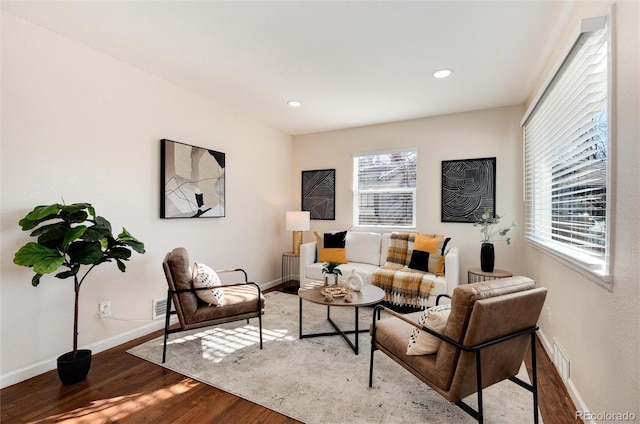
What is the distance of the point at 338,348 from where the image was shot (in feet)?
8.95

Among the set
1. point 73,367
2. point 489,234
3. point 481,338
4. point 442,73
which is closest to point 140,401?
point 73,367

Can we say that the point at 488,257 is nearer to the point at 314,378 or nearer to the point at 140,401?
the point at 314,378

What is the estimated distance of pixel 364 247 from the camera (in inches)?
175

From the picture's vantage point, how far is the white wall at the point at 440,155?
12.8 ft

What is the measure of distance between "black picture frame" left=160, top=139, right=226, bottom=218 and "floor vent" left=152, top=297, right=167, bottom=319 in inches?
35.4

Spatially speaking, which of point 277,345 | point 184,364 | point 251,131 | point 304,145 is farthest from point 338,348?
point 304,145

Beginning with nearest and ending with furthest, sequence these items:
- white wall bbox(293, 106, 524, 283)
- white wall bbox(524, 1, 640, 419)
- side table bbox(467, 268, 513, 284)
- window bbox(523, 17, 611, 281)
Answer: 1. white wall bbox(524, 1, 640, 419)
2. window bbox(523, 17, 611, 281)
3. side table bbox(467, 268, 513, 284)
4. white wall bbox(293, 106, 524, 283)

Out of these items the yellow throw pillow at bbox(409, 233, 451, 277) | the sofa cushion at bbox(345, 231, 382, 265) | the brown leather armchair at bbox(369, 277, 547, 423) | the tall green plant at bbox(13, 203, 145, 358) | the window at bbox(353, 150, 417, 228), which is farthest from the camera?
the window at bbox(353, 150, 417, 228)

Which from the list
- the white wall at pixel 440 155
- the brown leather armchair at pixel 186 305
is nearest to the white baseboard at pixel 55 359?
the brown leather armchair at pixel 186 305

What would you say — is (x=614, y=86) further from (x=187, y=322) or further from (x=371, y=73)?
(x=187, y=322)

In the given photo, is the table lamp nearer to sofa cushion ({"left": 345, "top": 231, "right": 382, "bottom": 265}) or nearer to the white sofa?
the white sofa

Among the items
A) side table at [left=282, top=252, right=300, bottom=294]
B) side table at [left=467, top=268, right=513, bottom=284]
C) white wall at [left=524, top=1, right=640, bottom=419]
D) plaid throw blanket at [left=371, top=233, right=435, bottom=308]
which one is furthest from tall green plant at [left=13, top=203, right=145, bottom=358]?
side table at [left=467, top=268, right=513, bottom=284]

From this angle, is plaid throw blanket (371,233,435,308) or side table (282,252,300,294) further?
side table (282,252,300,294)

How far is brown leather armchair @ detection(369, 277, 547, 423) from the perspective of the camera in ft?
4.91
